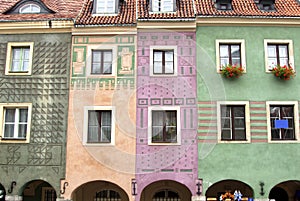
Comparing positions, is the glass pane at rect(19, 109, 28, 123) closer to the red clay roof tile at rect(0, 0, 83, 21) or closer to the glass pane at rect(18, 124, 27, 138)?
the glass pane at rect(18, 124, 27, 138)

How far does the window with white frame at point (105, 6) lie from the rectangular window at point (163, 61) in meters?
3.14

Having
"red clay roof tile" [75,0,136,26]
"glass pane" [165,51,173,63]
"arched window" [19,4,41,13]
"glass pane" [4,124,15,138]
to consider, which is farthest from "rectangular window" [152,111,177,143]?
"arched window" [19,4,41,13]

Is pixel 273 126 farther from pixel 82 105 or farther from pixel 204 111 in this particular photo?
pixel 82 105

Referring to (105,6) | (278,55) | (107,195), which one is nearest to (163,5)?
(105,6)

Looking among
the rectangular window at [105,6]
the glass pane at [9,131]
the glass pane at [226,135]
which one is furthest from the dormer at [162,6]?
the glass pane at [9,131]

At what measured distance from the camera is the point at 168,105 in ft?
55.6

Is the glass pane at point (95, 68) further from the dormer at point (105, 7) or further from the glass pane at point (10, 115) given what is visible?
the glass pane at point (10, 115)

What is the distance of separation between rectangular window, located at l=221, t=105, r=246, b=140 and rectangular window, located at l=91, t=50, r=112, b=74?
5465mm

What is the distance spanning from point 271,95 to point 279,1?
17.2ft

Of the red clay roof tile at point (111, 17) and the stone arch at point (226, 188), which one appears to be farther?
the stone arch at point (226, 188)

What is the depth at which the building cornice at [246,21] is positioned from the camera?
57.1ft

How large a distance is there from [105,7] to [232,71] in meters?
6.87

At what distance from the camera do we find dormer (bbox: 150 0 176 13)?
18234 mm

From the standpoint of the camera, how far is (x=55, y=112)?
17.1 meters
